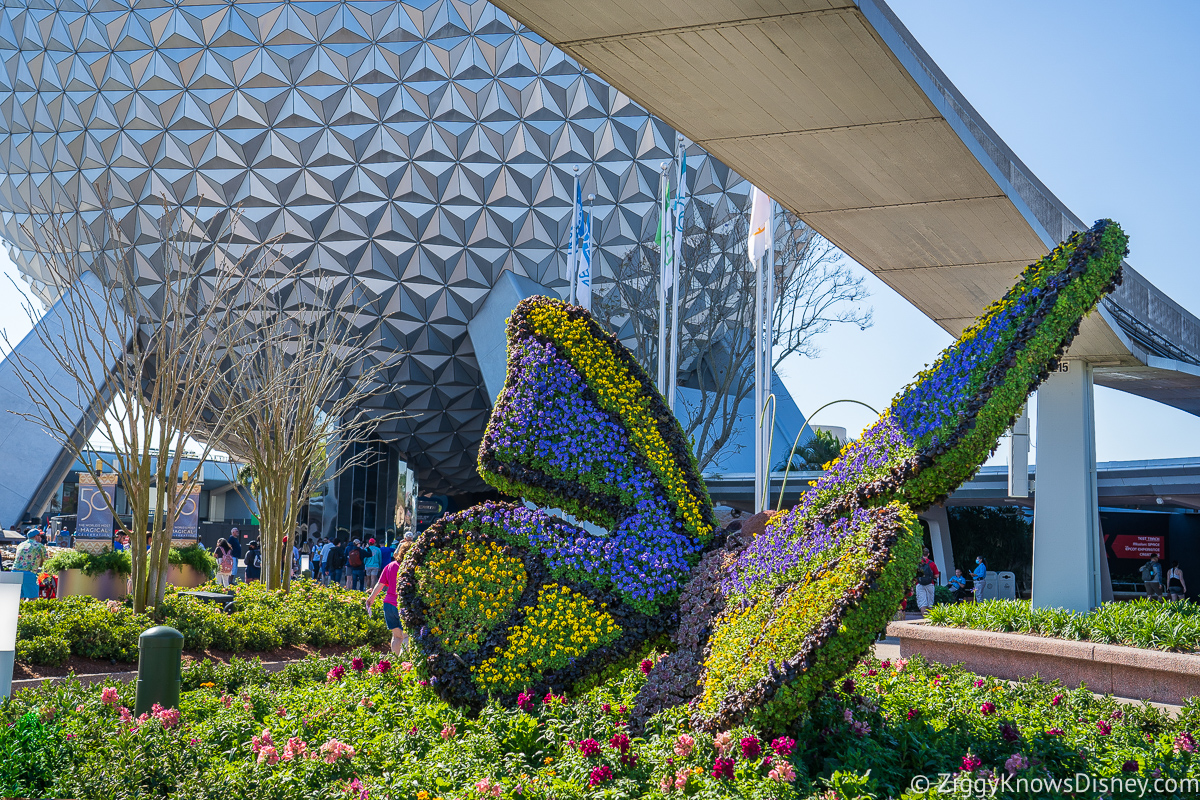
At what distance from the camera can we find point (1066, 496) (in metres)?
11.7

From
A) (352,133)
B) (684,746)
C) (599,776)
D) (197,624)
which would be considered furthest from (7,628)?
(352,133)

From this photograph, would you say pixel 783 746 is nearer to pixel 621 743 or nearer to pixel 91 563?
pixel 621 743

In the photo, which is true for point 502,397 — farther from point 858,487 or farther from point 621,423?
point 858,487

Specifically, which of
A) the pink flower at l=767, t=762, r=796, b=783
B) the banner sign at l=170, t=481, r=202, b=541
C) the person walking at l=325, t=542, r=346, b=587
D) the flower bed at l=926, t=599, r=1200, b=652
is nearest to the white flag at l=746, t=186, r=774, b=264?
the flower bed at l=926, t=599, r=1200, b=652

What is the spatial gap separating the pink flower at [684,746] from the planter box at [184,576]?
575 inches

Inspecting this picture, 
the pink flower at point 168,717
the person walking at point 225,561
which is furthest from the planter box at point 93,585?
the pink flower at point 168,717

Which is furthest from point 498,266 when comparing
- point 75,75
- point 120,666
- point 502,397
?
point 502,397

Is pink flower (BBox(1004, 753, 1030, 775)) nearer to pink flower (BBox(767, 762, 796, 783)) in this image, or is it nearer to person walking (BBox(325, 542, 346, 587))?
pink flower (BBox(767, 762, 796, 783))

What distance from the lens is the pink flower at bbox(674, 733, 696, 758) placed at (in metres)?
4.81

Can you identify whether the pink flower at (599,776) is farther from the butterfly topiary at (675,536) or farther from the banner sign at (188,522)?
the banner sign at (188,522)

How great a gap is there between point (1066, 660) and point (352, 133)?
23.7m

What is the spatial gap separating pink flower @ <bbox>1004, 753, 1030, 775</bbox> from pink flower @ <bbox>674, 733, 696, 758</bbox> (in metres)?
1.71

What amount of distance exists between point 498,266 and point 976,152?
71.8 ft

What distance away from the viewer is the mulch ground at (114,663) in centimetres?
877
